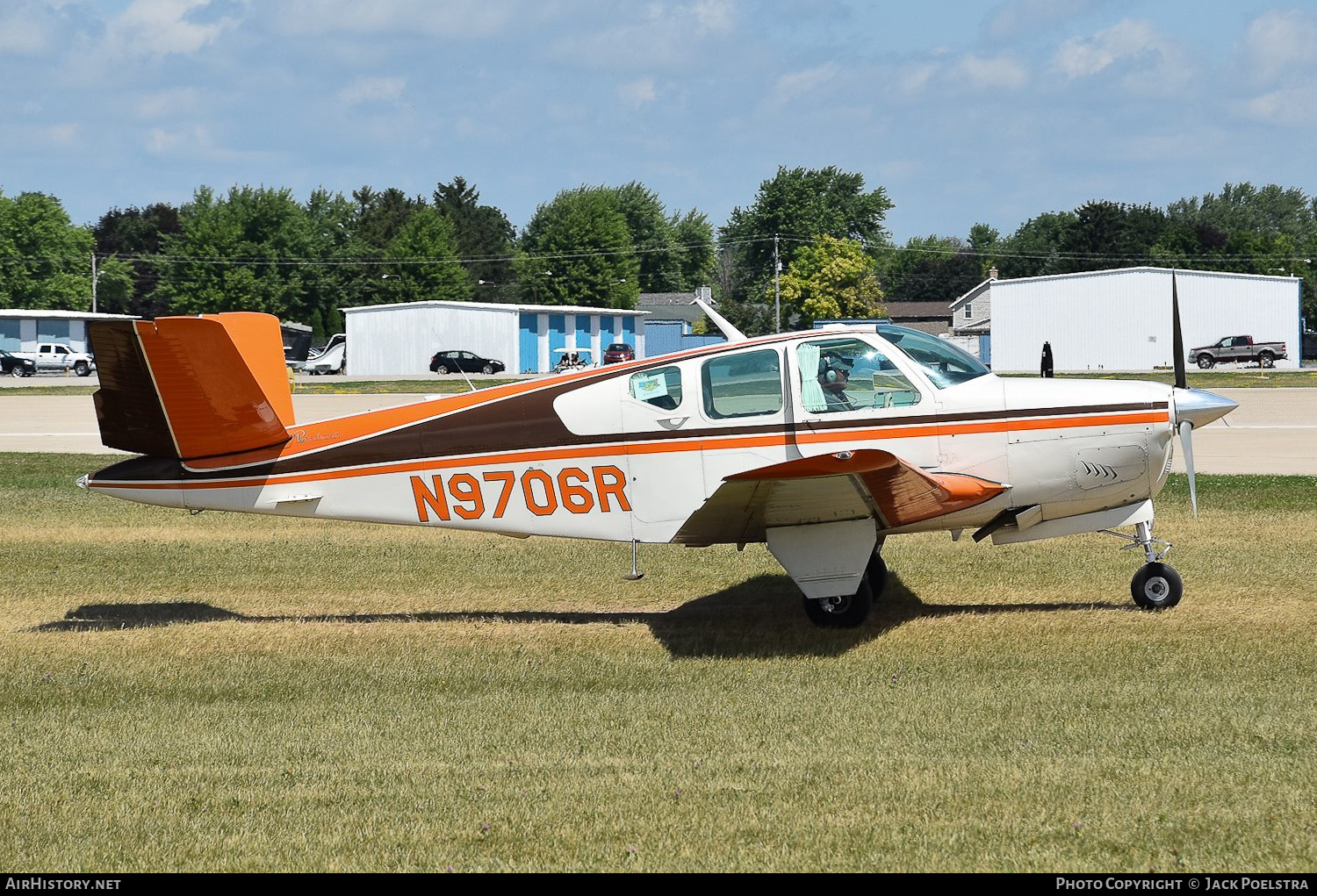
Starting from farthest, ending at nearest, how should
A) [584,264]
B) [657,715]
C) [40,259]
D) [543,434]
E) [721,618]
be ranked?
[584,264]
[40,259]
[721,618]
[543,434]
[657,715]

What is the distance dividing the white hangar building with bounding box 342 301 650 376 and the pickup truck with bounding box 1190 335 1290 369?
32.8m

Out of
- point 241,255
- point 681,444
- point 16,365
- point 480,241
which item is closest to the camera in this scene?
point 681,444

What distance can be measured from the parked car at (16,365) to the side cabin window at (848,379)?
6954cm

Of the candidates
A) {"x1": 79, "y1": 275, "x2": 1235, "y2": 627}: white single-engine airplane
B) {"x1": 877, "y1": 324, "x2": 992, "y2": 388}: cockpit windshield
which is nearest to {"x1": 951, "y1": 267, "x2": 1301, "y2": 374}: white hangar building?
{"x1": 877, "y1": 324, "x2": 992, "y2": 388}: cockpit windshield

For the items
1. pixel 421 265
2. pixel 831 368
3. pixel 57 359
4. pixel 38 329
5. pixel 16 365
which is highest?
pixel 421 265

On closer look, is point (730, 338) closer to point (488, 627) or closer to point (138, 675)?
point (488, 627)

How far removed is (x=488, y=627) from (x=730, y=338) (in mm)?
3022

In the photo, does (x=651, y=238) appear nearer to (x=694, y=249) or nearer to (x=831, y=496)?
(x=694, y=249)

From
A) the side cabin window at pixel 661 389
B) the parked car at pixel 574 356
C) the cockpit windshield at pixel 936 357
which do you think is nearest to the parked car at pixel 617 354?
the parked car at pixel 574 356

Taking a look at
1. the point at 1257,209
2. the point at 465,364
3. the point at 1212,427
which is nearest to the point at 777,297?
the point at 465,364

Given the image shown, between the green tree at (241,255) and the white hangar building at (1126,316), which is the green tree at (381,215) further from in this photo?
the white hangar building at (1126,316)

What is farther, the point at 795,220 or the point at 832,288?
the point at 795,220

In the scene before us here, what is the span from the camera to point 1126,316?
67.4 meters

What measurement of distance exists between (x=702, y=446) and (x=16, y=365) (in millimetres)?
69529
